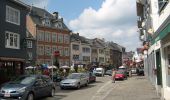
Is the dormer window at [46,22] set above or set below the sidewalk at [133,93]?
above

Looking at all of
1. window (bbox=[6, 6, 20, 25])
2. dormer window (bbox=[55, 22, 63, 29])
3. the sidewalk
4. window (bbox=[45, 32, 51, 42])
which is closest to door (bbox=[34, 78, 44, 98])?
the sidewalk

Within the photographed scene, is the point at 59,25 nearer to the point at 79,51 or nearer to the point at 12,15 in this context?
the point at 79,51

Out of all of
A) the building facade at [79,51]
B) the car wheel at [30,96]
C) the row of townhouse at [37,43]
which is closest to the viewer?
the car wheel at [30,96]

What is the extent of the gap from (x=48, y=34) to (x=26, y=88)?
196ft

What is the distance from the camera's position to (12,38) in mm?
36156

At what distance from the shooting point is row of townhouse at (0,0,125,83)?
1379 inches

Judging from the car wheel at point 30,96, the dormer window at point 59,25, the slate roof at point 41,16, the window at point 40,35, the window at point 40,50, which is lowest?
the car wheel at point 30,96

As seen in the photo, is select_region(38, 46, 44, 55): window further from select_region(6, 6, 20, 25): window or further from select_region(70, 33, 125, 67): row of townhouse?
select_region(6, 6, 20, 25): window

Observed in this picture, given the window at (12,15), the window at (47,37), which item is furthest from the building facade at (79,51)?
the window at (12,15)

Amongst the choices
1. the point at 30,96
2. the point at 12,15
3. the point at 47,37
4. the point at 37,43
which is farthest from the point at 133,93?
the point at 47,37

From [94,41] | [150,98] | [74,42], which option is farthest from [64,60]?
[150,98]

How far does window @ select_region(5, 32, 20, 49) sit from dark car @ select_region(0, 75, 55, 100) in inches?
541

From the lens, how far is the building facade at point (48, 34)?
2884 inches

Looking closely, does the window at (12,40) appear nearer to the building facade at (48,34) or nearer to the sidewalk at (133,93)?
the sidewalk at (133,93)
